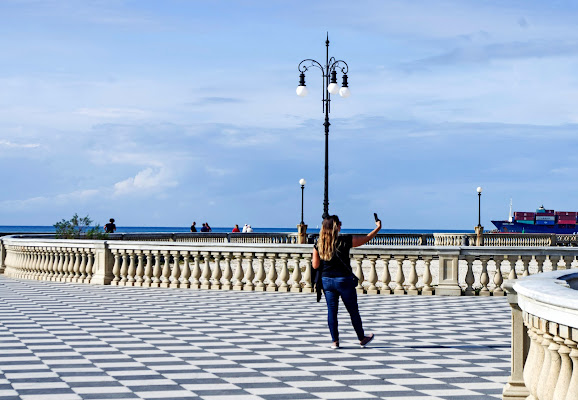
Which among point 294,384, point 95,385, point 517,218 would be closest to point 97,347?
point 95,385

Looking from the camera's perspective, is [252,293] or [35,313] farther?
[252,293]

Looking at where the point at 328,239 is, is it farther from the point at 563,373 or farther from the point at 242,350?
the point at 563,373

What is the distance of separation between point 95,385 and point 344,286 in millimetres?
4060

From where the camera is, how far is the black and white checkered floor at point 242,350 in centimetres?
900

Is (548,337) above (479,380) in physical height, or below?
above

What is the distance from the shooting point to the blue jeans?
11906 millimetres

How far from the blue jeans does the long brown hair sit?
0.33 metres

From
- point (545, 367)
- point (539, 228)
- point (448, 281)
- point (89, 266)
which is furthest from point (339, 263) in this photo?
point (539, 228)

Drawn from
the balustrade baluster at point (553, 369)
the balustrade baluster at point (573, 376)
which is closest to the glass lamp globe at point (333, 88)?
the balustrade baluster at point (553, 369)

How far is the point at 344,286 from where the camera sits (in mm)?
12117

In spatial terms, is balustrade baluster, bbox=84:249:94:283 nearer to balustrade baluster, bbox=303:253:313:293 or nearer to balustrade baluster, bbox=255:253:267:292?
balustrade baluster, bbox=255:253:267:292

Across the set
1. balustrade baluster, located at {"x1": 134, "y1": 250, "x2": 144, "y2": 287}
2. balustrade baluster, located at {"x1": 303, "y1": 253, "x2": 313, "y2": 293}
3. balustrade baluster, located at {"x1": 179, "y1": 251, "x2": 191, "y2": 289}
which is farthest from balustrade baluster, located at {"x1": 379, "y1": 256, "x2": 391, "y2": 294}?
balustrade baluster, located at {"x1": 134, "y1": 250, "x2": 144, "y2": 287}

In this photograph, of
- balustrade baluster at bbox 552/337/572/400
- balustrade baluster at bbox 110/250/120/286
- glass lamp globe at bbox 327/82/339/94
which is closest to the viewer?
balustrade baluster at bbox 552/337/572/400

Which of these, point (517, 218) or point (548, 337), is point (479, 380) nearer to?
point (548, 337)
